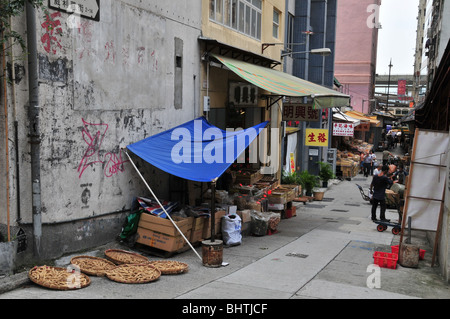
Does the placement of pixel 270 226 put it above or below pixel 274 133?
below

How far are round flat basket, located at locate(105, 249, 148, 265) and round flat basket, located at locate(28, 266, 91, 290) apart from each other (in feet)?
3.24

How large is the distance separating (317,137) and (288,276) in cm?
1578

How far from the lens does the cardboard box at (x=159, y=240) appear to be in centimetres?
960

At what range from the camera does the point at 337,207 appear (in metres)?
20.2

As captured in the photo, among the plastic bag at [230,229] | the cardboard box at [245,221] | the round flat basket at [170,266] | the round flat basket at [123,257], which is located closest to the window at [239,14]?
the cardboard box at [245,221]

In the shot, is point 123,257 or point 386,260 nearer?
point 123,257

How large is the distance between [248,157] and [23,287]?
40.5 feet

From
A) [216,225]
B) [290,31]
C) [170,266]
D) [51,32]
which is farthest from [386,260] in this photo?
[290,31]

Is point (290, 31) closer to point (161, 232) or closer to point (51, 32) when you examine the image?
point (161, 232)

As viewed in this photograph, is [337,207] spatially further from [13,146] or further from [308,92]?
[13,146]

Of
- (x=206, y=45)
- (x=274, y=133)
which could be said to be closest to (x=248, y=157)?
(x=274, y=133)

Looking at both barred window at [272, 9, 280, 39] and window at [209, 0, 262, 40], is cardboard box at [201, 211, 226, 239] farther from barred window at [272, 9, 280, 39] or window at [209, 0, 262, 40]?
barred window at [272, 9, 280, 39]

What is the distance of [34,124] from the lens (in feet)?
26.7
